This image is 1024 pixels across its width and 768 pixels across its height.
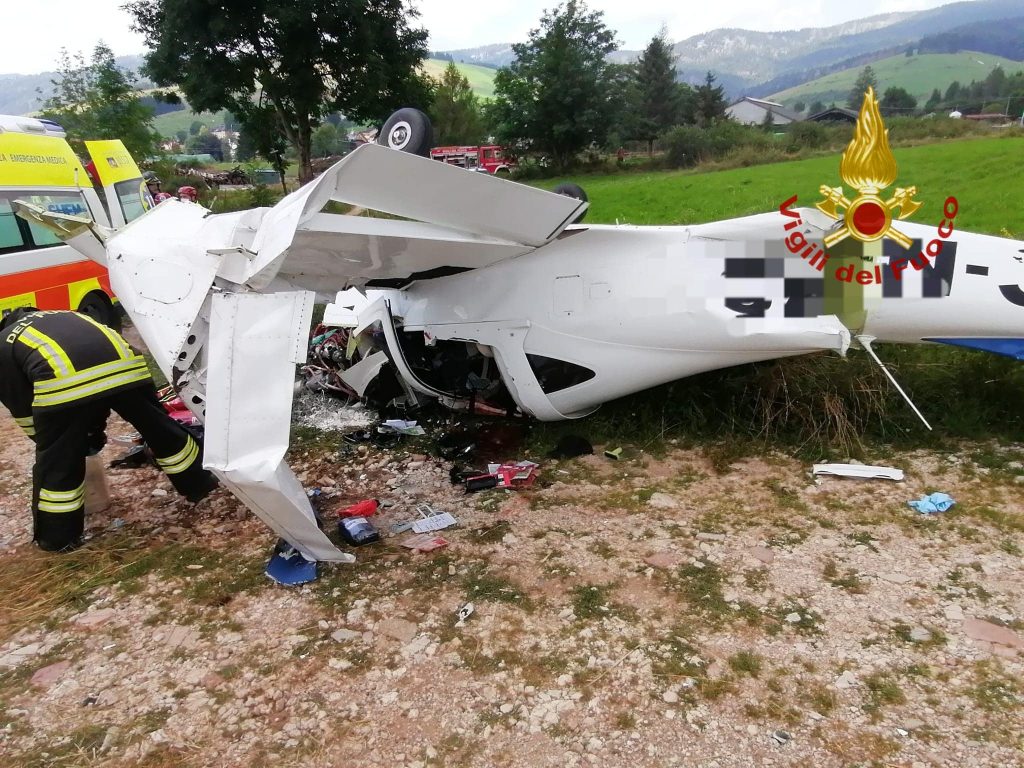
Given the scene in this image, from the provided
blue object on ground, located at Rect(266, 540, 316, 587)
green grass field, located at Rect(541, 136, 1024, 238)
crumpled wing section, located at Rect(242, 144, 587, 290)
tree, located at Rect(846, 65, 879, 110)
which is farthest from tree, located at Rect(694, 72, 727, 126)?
blue object on ground, located at Rect(266, 540, 316, 587)

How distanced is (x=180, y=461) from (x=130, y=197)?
8368mm

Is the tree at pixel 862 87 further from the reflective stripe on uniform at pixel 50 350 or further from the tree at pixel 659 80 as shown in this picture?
the tree at pixel 659 80

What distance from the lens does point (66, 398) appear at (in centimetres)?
334

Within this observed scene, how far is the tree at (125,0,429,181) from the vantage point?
562 inches

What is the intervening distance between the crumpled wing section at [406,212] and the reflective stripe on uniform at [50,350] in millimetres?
1271

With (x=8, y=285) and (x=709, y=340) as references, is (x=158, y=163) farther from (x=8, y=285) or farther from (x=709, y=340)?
(x=709, y=340)

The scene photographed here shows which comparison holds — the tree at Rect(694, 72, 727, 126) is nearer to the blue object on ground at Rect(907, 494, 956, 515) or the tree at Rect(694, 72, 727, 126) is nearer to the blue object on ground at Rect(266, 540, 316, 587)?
the blue object on ground at Rect(907, 494, 956, 515)

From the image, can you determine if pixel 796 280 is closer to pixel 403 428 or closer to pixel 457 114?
pixel 403 428

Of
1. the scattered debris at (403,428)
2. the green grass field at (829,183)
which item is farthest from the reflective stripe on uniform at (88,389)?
the green grass field at (829,183)

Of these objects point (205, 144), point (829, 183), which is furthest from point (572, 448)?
point (205, 144)

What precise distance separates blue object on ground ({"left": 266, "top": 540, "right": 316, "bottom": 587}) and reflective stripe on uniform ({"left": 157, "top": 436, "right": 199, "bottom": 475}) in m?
0.95

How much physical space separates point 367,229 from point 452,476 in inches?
68.1

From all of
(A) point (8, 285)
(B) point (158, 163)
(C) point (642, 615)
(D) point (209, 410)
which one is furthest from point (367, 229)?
(B) point (158, 163)

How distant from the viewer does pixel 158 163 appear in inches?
832
